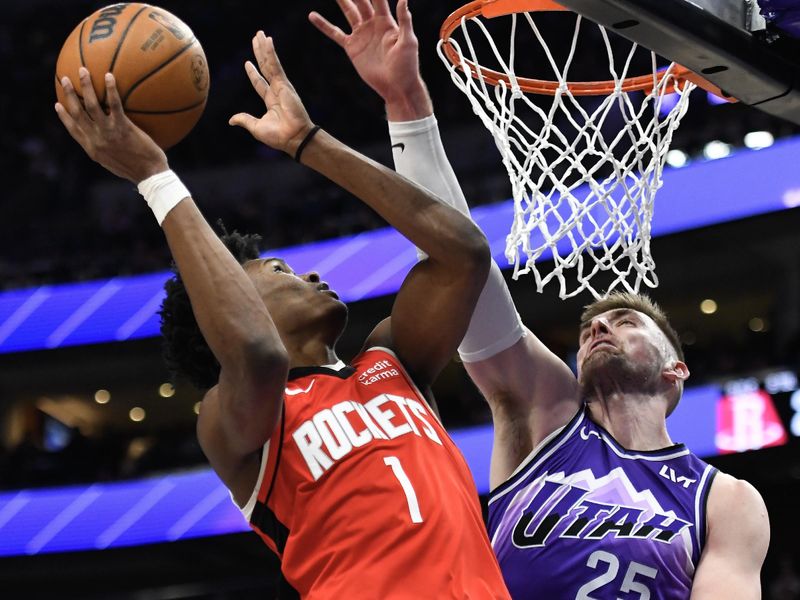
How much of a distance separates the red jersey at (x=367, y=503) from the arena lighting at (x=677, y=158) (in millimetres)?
8091

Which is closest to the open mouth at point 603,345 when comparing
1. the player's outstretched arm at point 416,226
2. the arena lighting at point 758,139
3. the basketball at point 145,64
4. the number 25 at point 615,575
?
the number 25 at point 615,575

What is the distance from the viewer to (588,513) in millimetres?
2965

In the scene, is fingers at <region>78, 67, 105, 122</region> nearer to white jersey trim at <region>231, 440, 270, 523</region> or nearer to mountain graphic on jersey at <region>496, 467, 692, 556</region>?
white jersey trim at <region>231, 440, 270, 523</region>

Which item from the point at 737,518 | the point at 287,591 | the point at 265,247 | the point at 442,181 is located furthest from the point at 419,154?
the point at 265,247

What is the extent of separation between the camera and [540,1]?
3086 mm

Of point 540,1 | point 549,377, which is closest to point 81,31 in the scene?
point 540,1

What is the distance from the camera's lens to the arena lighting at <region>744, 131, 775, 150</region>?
980 cm

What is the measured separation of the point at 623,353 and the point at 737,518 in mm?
574

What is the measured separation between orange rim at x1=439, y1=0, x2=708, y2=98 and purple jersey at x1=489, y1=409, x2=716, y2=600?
107 centimetres

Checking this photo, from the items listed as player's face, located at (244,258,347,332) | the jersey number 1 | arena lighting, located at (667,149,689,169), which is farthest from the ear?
arena lighting, located at (667,149,689,169)

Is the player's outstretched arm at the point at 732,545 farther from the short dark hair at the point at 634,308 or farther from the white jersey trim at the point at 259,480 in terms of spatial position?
the white jersey trim at the point at 259,480

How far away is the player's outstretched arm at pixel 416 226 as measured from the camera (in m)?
2.55

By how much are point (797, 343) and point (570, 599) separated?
24.7 ft

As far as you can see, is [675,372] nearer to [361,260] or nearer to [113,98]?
[113,98]
